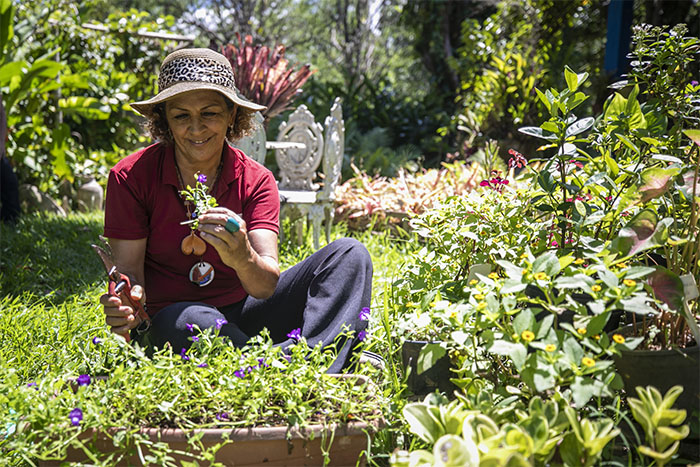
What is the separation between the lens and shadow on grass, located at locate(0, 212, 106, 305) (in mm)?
3680

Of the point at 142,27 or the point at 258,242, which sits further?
the point at 142,27

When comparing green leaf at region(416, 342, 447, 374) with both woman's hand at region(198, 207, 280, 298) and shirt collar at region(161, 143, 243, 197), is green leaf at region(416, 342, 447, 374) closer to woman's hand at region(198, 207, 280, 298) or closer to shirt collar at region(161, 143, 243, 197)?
woman's hand at region(198, 207, 280, 298)

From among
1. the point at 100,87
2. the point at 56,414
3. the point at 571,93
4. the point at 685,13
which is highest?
the point at 685,13

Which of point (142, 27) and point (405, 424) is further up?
point (142, 27)

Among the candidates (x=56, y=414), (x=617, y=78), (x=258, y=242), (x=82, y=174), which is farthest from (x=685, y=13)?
(x=56, y=414)

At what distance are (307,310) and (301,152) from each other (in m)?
3.07

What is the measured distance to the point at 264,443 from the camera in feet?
5.24

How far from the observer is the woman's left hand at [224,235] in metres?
1.83

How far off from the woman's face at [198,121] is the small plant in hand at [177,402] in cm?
73

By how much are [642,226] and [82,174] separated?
725 cm

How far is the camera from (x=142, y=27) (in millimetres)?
8438

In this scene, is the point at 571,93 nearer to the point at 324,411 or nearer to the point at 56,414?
the point at 324,411

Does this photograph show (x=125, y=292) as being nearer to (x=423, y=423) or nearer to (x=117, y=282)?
(x=117, y=282)

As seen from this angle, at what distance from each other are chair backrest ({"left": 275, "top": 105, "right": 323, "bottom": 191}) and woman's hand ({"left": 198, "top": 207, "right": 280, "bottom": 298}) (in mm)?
2884
